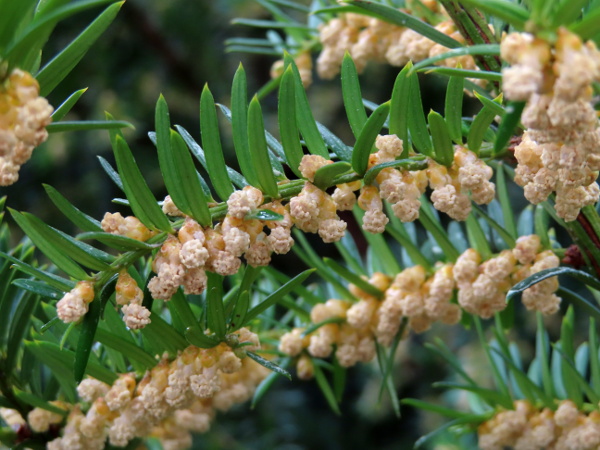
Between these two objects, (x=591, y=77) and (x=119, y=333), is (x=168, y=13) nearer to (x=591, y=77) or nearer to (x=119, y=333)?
(x=119, y=333)

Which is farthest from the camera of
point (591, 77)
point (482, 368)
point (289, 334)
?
point (482, 368)

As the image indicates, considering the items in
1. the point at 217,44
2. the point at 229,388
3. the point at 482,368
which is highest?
the point at 217,44

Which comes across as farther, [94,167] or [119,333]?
[94,167]

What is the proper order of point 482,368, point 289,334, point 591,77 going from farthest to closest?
1. point 482,368
2. point 289,334
3. point 591,77

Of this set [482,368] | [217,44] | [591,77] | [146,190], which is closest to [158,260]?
[146,190]

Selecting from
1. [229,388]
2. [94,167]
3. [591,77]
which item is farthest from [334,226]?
[94,167]

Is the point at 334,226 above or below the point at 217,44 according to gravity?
below

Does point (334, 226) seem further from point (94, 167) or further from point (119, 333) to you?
point (94, 167)
